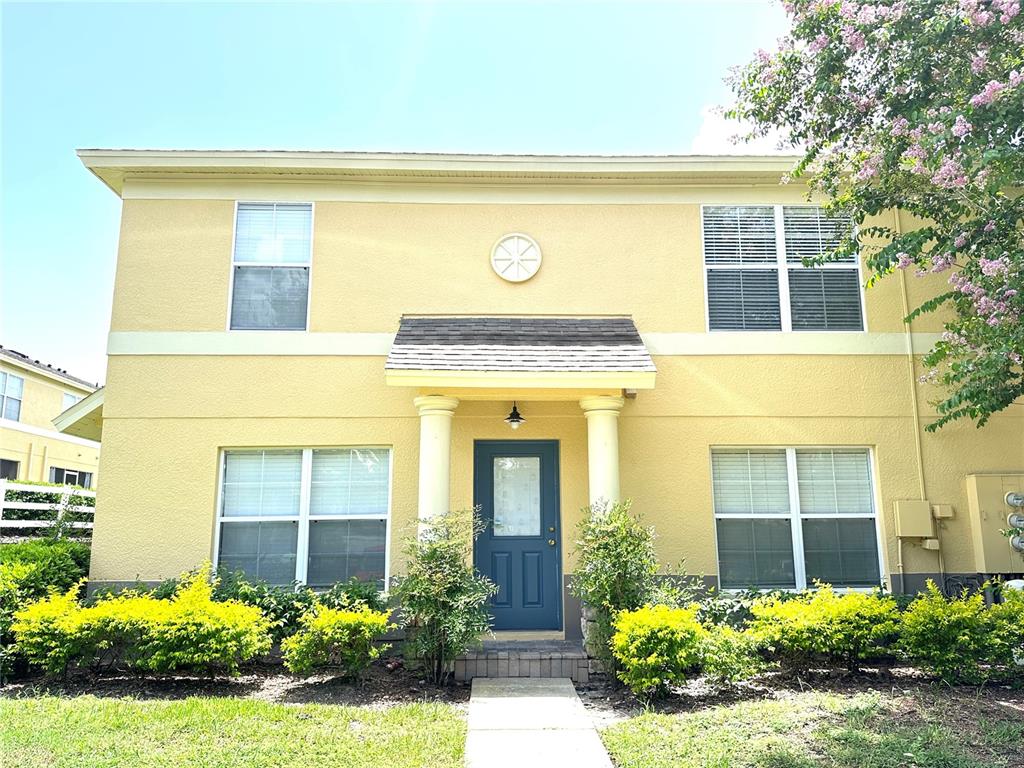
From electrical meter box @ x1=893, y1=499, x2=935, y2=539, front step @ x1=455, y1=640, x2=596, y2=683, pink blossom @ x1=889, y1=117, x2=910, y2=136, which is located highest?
pink blossom @ x1=889, y1=117, x2=910, y2=136

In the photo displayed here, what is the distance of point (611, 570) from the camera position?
7.22 m

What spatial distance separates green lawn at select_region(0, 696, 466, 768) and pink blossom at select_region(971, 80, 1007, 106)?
6967mm

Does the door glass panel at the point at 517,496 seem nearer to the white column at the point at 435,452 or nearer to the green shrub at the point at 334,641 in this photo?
the white column at the point at 435,452

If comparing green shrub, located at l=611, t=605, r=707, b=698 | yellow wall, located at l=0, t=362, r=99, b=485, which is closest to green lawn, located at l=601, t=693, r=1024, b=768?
green shrub, located at l=611, t=605, r=707, b=698

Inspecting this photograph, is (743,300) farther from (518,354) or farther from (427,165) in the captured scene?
(427,165)

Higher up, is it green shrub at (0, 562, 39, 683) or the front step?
green shrub at (0, 562, 39, 683)

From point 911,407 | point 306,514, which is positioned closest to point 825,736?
point 911,407

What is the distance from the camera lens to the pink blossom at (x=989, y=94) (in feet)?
19.8

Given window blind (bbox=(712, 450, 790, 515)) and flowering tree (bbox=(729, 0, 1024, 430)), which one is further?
window blind (bbox=(712, 450, 790, 515))

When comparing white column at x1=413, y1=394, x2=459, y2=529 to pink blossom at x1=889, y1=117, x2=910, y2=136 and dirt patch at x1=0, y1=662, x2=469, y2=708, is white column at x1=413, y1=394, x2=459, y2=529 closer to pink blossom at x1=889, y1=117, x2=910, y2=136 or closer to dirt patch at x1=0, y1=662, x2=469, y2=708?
dirt patch at x1=0, y1=662, x2=469, y2=708

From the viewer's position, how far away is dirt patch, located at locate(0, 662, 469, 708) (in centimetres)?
664

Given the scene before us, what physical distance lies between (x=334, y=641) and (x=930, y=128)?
7538mm

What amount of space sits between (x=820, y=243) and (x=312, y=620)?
26.0 ft

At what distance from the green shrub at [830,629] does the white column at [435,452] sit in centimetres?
362
